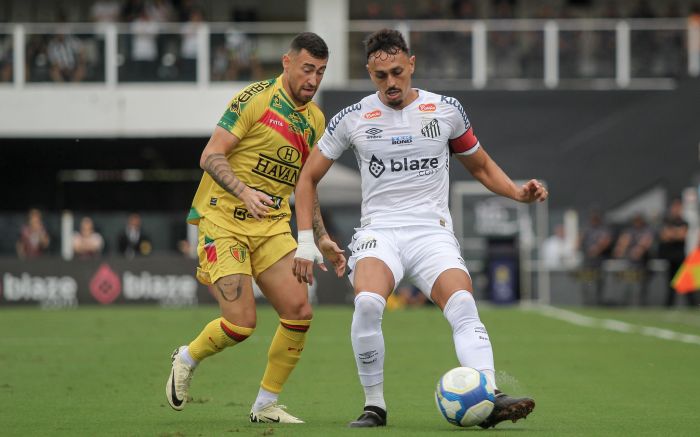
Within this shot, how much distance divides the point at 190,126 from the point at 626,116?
9.87 meters

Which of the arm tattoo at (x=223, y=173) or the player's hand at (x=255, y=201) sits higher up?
the arm tattoo at (x=223, y=173)

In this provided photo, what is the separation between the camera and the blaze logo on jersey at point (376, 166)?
895 cm

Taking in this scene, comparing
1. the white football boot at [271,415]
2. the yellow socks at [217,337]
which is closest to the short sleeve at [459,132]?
the yellow socks at [217,337]

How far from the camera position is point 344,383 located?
1242 cm

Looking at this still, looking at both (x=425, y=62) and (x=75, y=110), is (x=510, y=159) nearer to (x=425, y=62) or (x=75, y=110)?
(x=425, y=62)

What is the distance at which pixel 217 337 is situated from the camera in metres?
9.35

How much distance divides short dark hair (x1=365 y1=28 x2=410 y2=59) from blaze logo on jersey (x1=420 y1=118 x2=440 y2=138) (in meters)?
0.46

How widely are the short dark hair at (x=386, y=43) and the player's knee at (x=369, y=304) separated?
153cm

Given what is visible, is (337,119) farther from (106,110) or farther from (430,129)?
(106,110)

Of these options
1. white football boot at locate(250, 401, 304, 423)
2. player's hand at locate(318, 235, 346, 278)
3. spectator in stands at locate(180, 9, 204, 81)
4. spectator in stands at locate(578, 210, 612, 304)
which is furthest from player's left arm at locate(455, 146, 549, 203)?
spectator in stands at locate(180, 9, 204, 81)

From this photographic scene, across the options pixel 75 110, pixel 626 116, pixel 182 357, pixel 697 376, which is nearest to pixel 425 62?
pixel 626 116

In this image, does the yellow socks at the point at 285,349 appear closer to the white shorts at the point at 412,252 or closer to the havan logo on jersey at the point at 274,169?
the white shorts at the point at 412,252

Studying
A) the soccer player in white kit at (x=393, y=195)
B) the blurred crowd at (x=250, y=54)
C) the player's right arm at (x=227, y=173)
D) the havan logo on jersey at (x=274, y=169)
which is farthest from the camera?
the blurred crowd at (x=250, y=54)

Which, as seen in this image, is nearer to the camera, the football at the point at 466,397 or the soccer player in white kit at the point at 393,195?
the football at the point at 466,397
